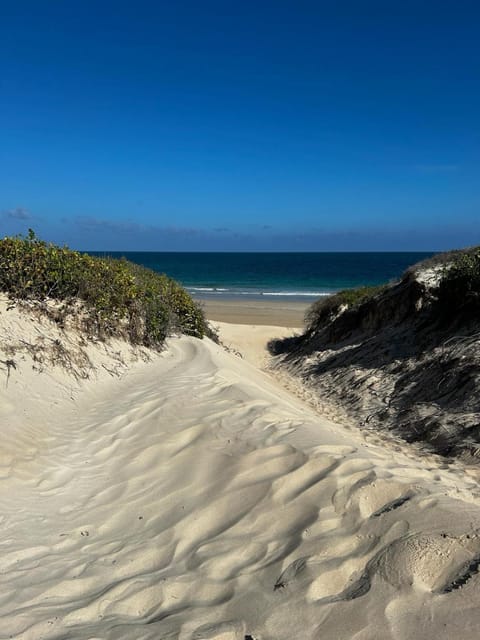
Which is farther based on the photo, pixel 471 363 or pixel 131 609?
pixel 471 363

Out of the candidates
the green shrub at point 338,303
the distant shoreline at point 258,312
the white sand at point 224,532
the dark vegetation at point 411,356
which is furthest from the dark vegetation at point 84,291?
the distant shoreline at point 258,312

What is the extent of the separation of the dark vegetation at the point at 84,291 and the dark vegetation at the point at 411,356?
155 inches

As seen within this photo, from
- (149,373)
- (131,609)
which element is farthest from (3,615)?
(149,373)

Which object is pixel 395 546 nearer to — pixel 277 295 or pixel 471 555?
pixel 471 555

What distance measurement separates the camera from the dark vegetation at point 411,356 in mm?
6245

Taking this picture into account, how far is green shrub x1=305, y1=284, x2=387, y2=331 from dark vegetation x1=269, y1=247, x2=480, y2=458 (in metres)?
0.05

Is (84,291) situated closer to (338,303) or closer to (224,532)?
(224,532)

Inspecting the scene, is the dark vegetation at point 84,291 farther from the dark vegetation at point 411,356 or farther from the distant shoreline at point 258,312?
the distant shoreline at point 258,312

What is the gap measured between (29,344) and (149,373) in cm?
200

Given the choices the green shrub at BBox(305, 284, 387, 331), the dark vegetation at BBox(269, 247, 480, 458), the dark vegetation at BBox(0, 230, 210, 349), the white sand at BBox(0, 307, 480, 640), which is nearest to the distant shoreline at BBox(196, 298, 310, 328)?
the green shrub at BBox(305, 284, 387, 331)

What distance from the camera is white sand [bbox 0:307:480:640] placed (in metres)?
2.25

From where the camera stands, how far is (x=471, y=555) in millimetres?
2402

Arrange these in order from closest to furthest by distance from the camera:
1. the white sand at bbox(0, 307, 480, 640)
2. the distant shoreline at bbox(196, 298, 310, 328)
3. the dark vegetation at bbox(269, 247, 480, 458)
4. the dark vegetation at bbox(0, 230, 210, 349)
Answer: the white sand at bbox(0, 307, 480, 640) → the dark vegetation at bbox(269, 247, 480, 458) → the dark vegetation at bbox(0, 230, 210, 349) → the distant shoreline at bbox(196, 298, 310, 328)

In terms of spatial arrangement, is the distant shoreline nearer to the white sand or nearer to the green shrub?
the green shrub
